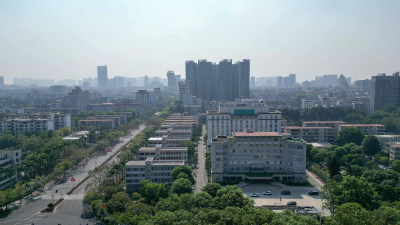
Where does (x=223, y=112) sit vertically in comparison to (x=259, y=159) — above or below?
above

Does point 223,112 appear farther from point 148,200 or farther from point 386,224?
point 386,224

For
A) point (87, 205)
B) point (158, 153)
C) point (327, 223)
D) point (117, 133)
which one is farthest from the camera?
point (117, 133)

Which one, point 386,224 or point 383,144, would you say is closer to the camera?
point 386,224

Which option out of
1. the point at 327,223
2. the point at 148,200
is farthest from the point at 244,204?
the point at 148,200

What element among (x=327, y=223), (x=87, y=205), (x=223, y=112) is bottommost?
(x=87, y=205)

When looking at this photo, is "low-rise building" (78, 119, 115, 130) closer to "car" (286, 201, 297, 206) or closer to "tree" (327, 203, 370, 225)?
"car" (286, 201, 297, 206)


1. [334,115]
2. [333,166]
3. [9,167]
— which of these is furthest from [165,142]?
[334,115]

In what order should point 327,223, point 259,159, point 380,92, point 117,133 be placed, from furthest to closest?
point 380,92 → point 117,133 → point 259,159 → point 327,223
